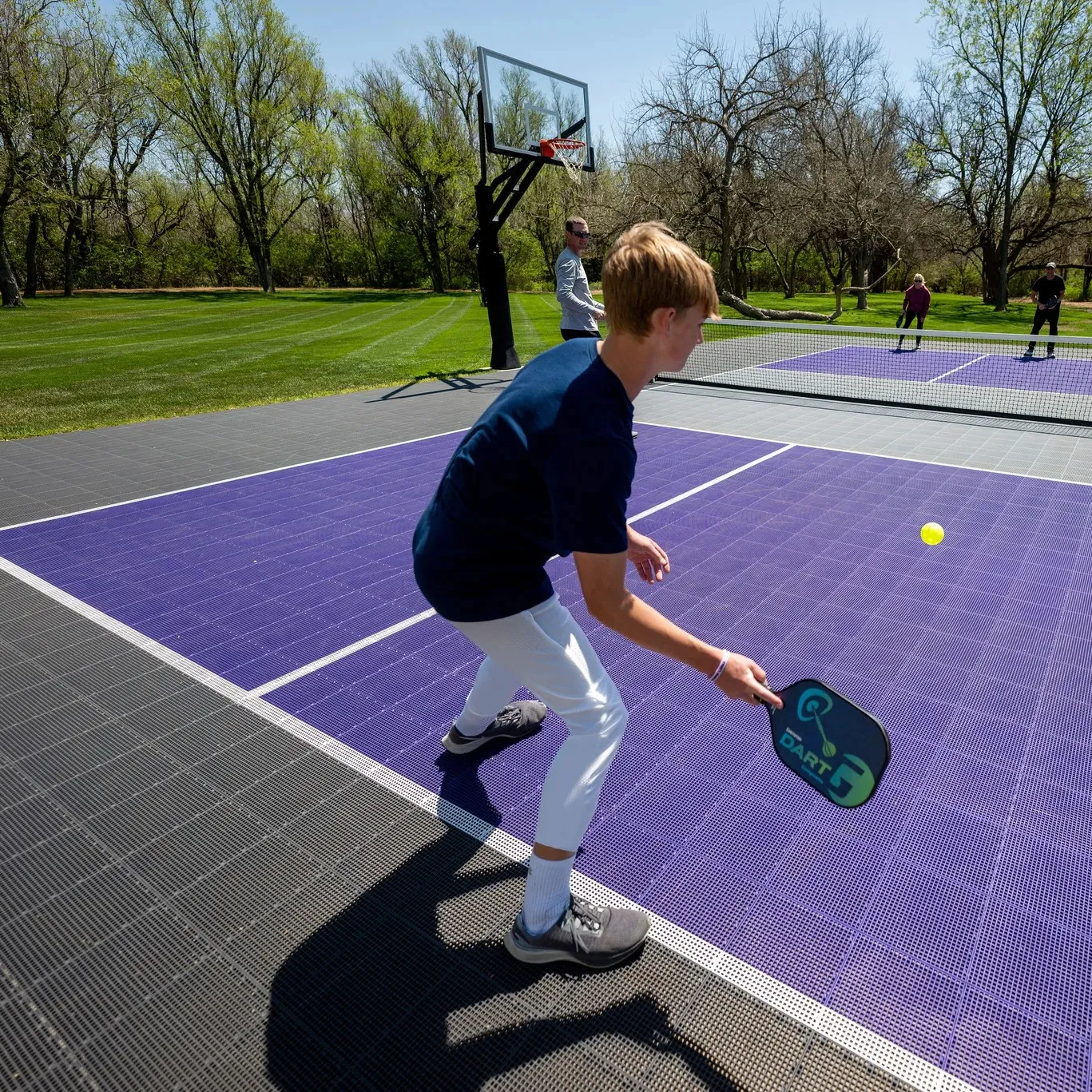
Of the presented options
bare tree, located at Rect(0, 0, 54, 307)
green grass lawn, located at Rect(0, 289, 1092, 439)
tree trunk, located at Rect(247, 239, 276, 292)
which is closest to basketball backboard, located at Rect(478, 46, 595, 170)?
green grass lawn, located at Rect(0, 289, 1092, 439)

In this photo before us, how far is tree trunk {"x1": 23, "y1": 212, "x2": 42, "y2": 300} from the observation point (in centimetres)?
3725

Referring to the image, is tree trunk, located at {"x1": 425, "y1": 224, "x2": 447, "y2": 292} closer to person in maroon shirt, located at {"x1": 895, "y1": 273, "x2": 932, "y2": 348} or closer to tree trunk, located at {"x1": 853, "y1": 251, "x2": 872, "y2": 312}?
tree trunk, located at {"x1": 853, "y1": 251, "x2": 872, "y2": 312}

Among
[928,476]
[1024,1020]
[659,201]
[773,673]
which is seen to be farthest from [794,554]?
[659,201]

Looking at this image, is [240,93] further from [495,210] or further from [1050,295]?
[1050,295]

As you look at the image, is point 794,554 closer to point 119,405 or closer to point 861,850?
point 861,850

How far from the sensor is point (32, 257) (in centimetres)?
3928

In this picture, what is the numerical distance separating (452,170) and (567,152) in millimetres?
37116

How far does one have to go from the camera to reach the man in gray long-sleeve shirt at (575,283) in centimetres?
974

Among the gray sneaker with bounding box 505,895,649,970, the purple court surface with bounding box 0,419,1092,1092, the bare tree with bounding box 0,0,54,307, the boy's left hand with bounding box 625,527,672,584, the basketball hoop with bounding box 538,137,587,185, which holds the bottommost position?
the purple court surface with bounding box 0,419,1092,1092

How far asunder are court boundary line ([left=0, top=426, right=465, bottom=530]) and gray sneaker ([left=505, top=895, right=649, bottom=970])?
296 inches

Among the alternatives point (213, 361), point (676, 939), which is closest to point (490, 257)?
point (213, 361)

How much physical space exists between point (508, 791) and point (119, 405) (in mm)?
14096

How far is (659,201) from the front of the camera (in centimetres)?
2589

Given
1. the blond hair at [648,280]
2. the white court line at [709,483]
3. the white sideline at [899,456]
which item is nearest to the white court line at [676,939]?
the blond hair at [648,280]
